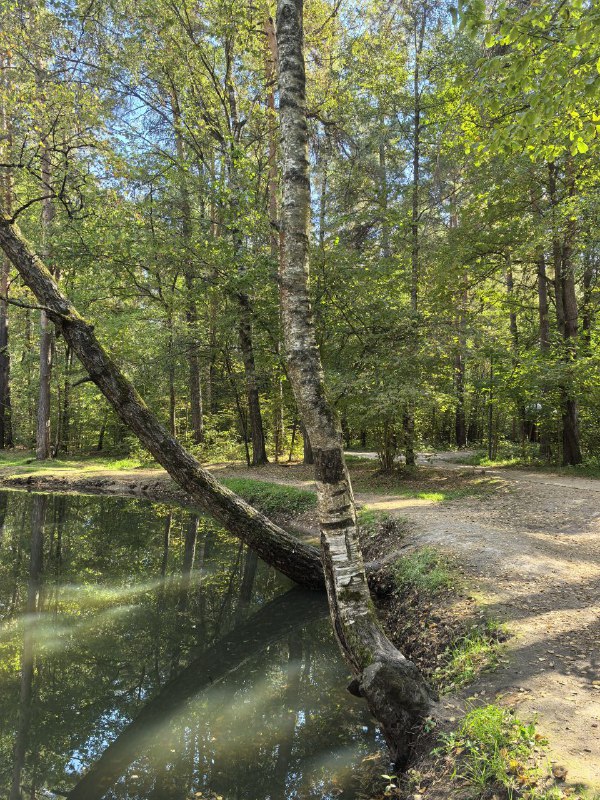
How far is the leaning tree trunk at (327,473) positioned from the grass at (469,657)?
40 cm

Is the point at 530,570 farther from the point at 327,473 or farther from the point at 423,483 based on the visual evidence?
the point at 423,483

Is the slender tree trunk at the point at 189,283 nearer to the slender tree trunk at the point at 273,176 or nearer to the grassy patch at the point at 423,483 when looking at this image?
the slender tree trunk at the point at 273,176

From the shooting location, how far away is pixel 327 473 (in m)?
3.57

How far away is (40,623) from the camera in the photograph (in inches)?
226

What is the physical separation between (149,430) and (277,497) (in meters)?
5.43

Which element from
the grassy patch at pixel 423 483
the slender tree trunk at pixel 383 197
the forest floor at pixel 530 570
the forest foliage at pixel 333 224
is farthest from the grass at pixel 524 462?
the slender tree trunk at pixel 383 197

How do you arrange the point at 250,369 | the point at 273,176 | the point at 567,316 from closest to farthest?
1. the point at 567,316
2. the point at 273,176
3. the point at 250,369

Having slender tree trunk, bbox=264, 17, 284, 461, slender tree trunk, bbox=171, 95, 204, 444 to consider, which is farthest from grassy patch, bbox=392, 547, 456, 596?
slender tree trunk, bbox=171, 95, 204, 444

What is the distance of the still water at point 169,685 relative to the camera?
3.36 meters

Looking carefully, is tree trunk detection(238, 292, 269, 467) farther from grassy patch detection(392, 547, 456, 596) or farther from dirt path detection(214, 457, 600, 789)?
grassy patch detection(392, 547, 456, 596)

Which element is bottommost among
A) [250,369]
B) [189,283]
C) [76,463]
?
[76,463]

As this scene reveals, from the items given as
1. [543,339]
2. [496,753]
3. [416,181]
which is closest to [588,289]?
[543,339]

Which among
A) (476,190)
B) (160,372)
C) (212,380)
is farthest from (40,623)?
(212,380)

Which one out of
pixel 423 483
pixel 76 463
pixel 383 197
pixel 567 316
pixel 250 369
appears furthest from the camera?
pixel 76 463
